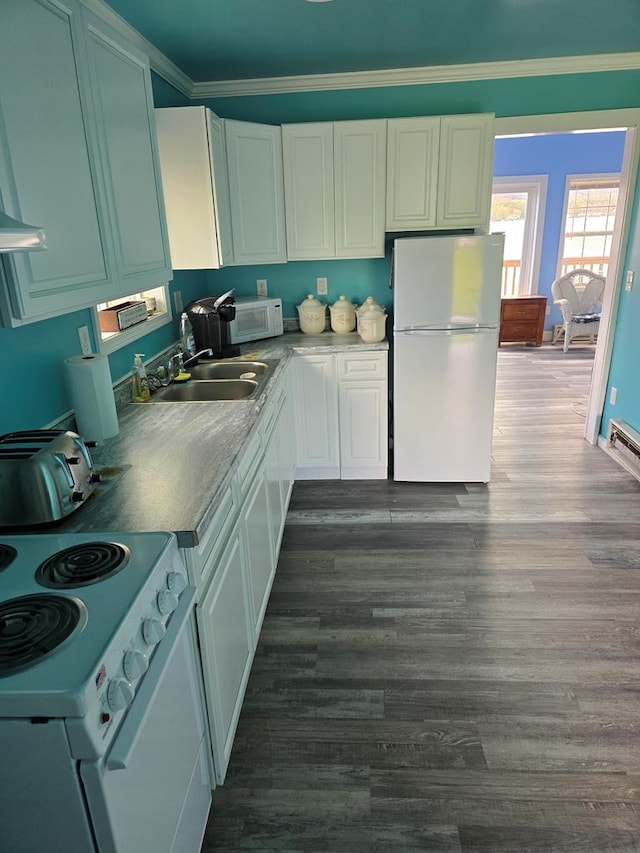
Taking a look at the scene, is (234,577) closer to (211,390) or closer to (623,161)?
(211,390)

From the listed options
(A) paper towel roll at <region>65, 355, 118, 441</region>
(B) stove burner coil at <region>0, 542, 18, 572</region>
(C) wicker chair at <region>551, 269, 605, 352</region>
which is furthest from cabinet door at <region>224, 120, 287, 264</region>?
(C) wicker chair at <region>551, 269, 605, 352</region>

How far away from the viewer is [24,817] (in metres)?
0.92

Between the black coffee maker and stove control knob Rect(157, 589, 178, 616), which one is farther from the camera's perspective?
the black coffee maker

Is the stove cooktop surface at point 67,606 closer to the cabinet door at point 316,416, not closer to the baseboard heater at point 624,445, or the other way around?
the cabinet door at point 316,416

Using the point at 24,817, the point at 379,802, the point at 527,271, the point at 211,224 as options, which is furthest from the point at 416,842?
the point at 527,271

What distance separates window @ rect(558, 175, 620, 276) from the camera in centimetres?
740

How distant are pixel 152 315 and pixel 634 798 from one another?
2.82 m

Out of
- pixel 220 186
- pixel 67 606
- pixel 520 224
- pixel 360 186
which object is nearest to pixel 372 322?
pixel 360 186

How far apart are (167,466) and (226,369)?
1.37m

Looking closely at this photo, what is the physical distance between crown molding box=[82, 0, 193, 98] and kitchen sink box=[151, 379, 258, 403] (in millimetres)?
1382

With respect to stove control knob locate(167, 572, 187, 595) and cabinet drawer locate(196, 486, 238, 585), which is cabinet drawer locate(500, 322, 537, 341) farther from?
stove control knob locate(167, 572, 187, 595)

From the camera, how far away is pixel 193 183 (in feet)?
9.73

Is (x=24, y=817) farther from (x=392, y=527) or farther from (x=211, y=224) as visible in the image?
(x=211, y=224)

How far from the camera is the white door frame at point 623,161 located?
138 inches
